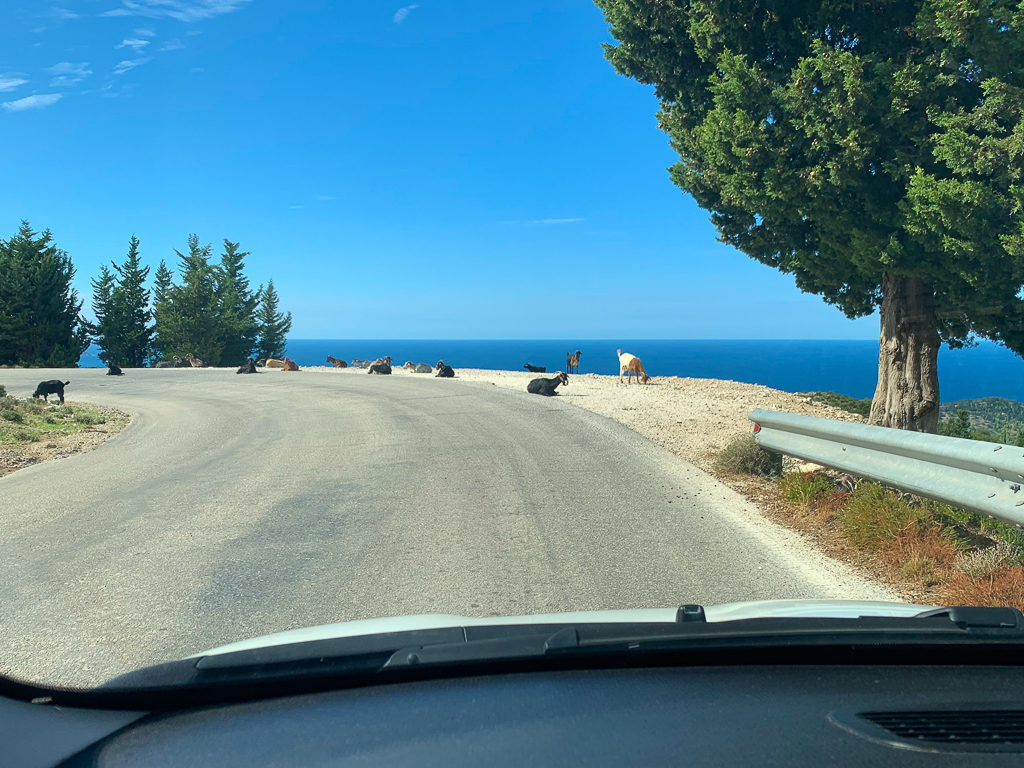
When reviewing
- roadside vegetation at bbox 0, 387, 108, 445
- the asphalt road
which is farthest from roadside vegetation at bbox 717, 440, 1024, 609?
roadside vegetation at bbox 0, 387, 108, 445

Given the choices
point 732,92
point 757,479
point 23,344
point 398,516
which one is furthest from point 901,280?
point 23,344

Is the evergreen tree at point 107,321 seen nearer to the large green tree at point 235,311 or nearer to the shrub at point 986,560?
the large green tree at point 235,311

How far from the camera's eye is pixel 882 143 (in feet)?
31.5

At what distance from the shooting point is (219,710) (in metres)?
2.26

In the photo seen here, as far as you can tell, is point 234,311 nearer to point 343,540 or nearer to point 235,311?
point 235,311

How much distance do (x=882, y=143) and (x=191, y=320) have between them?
5886cm

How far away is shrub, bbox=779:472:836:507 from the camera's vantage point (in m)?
7.11

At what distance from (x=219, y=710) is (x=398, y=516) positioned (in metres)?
4.58

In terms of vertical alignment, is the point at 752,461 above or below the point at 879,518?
above

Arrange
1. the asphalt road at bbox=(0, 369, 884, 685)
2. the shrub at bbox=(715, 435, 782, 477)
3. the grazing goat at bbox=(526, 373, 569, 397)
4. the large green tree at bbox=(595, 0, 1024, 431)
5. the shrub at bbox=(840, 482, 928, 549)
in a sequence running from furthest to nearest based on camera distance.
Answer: the grazing goat at bbox=(526, 373, 569, 397), the shrub at bbox=(715, 435, 782, 477), the large green tree at bbox=(595, 0, 1024, 431), the shrub at bbox=(840, 482, 928, 549), the asphalt road at bbox=(0, 369, 884, 685)

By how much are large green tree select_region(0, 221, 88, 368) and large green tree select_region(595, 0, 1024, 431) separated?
46.6 m

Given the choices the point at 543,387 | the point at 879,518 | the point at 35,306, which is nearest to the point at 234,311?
the point at 35,306

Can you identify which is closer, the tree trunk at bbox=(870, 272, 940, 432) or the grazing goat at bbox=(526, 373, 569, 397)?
the tree trunk at bbox=(870, 272, 940, 432)

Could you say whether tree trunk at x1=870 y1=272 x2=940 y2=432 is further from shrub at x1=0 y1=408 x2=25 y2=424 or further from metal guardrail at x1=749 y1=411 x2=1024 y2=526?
shrub at x1=0 y1=408 x2=25 y2=424
